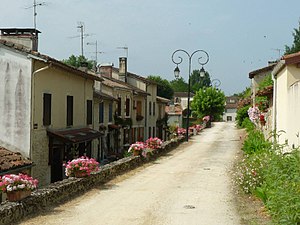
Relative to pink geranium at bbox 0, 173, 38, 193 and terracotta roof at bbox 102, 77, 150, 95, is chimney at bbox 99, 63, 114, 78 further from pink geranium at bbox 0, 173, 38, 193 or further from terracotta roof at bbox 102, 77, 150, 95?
pink geranium at bbox 0, 173, 38, 193

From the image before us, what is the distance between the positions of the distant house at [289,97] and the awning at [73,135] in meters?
8.42

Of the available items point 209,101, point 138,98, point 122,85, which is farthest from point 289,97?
point 209,101

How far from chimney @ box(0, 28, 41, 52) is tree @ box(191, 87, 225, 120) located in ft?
132

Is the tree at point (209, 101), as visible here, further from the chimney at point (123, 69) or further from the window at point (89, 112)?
the window at point (89, 112)

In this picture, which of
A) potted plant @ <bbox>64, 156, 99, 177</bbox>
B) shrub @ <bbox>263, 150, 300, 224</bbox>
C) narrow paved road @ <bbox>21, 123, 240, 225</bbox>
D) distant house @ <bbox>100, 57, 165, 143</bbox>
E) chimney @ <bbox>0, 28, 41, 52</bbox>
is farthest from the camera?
distant house @ <bbox>100, 57, 165, 143</bbox>

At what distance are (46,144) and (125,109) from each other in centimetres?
1678

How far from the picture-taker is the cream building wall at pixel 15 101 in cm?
1702

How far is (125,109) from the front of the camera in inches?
1379

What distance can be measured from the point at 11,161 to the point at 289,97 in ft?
30.7

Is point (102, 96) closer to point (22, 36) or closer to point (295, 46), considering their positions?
point (22, 36)

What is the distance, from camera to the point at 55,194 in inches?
428

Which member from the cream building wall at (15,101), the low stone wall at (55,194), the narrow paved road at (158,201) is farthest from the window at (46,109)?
the narrow paved road at (158,201)

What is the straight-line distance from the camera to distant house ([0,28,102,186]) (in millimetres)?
17031

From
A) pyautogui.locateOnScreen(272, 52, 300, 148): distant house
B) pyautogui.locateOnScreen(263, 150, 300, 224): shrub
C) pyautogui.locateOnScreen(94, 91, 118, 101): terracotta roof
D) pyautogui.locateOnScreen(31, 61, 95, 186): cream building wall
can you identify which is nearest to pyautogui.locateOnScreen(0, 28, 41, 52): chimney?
pyautogui.locateOnScreen(31, 61, 95, 186): cream building wall
